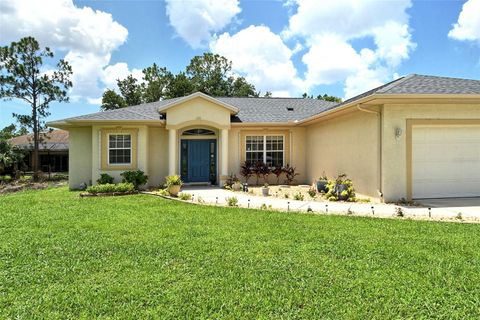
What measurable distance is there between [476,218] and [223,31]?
754 inches

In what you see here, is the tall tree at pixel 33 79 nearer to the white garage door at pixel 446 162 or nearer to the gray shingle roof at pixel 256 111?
the gray shingle roof at pixel 256 111

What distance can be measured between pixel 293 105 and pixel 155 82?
24471 mm

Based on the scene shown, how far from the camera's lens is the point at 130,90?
4009 centimetres

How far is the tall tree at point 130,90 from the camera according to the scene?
39.8 m

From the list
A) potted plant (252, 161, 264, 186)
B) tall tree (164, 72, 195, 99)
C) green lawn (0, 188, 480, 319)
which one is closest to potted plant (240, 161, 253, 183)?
potted plant (252, 161, 264, 186)

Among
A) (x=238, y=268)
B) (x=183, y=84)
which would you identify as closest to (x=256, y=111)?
(x=238, y=268)

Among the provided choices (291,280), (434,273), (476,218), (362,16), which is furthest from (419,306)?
(362,16)

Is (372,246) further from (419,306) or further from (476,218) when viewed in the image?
(476,218)

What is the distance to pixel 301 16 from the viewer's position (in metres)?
13.4

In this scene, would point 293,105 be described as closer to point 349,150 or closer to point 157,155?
point 349,150

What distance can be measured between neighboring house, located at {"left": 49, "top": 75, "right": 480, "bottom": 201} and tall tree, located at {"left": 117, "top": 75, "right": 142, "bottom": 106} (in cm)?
2340

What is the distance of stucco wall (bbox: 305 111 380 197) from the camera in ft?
34.9

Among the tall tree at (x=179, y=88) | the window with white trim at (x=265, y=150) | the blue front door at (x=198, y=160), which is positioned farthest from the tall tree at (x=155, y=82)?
the window with white trim at (x=265, y=150)

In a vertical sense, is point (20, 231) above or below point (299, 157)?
below
